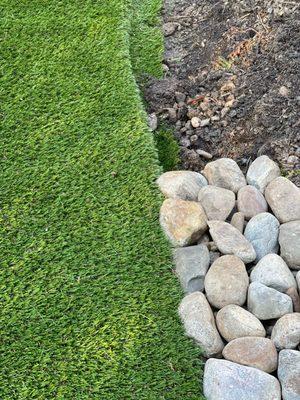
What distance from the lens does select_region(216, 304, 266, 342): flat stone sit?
2633 millimetres

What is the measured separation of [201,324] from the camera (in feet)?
8.73

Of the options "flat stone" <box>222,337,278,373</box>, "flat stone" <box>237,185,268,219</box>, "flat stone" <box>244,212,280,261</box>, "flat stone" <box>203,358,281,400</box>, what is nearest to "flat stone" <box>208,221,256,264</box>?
"flat stone" <box>244,212,280,261</box>

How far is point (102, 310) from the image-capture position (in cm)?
273

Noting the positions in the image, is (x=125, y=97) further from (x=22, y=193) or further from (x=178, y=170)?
(x=22, y=193)

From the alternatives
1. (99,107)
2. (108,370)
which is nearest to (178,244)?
(108,370)

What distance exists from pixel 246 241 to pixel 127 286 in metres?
0.64

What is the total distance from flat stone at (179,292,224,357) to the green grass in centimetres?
5

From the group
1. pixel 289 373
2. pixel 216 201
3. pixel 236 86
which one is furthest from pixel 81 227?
pixel 236 86

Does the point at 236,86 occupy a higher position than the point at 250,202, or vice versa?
the point at 236,86

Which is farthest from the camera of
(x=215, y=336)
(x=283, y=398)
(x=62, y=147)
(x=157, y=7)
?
(x=157, y=7)

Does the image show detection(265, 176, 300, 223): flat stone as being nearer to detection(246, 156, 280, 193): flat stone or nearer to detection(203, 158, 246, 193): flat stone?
detection(246, 156, 280, 193): flat stone

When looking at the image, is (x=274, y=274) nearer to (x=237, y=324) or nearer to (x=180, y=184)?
(x=237, y=324)

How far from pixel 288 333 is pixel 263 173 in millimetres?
991

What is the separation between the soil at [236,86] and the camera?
134 inches
